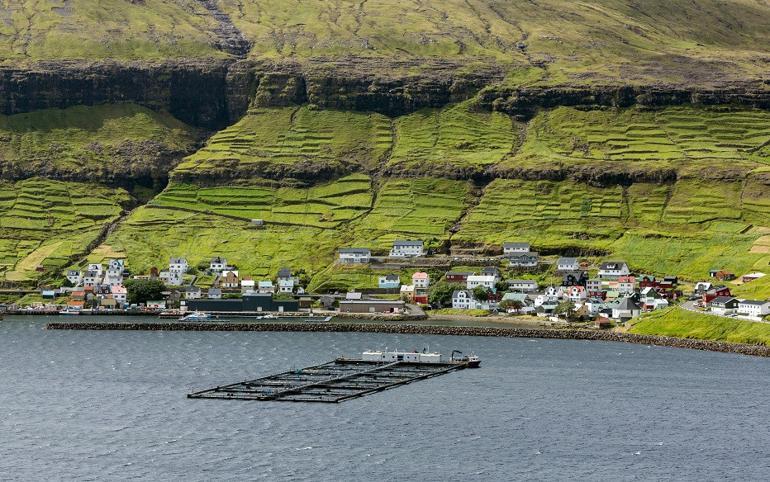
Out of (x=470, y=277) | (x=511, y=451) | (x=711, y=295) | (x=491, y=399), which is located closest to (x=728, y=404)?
(x=491, y=399)

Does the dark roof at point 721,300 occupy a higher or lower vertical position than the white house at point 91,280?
higher

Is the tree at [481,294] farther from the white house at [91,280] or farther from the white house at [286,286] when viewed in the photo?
the white house at [91,280]

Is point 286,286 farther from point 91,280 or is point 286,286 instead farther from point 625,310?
point 625,310

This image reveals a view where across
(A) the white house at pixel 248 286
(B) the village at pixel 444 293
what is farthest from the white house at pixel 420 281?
(A) the white house at pixel 248 286

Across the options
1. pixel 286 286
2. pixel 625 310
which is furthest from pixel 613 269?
pixel 286 286

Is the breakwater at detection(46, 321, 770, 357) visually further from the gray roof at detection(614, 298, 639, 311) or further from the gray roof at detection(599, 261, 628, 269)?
the gray roof at detection(599, 261, 628, 269)
